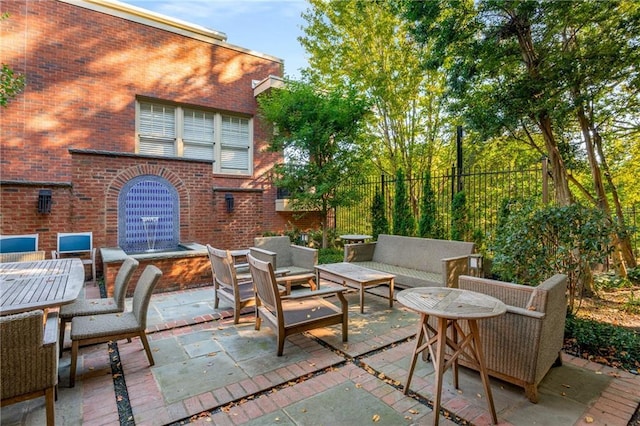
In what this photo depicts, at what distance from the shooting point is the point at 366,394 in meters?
2.49

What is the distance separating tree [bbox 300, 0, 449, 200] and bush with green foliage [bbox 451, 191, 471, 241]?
8.04 ft

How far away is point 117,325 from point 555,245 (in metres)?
4.73

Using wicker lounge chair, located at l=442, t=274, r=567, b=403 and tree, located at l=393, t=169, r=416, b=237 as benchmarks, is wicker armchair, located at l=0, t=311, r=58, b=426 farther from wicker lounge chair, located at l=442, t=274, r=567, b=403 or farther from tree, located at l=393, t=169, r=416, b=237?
tree, located at l=393, t=169, r=416, b=237

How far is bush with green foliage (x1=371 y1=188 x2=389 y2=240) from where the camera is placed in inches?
320

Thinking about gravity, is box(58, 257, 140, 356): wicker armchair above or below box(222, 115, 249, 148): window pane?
below

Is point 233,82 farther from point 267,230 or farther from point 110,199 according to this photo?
point 110,199

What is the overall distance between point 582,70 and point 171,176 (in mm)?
7189

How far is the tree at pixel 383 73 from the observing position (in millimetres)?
8336

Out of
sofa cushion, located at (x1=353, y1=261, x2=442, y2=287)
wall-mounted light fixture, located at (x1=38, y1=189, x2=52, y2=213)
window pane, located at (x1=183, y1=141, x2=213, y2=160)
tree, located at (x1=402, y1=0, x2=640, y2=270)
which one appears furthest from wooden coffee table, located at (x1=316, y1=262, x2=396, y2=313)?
window pane, located at (x1=183, y1=141, x2=213, y2=160)

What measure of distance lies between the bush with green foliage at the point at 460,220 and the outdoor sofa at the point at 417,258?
3.80 ft

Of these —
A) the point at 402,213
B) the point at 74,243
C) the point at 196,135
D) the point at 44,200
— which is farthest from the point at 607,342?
the point at 196,135

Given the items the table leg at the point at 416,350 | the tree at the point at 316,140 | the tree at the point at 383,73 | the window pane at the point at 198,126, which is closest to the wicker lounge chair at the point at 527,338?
the table leg at the point at 416,350

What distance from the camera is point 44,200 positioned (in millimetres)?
5461

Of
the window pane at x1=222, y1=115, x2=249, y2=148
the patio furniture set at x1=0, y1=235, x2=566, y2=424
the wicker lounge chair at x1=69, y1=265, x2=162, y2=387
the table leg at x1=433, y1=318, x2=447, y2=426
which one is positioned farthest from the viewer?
the window pane at x1=222, y1=115, x2=249, y2=148
